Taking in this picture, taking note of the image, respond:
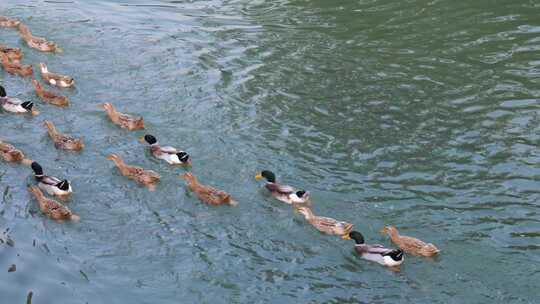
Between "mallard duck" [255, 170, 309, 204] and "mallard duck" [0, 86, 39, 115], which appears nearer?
"mallard duck" [255, 170, 309, 204]

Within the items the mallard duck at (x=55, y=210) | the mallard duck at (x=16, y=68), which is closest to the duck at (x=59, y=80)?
the mallard duck at (x=16, y=68)

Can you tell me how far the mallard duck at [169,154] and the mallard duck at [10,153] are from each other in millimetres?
2891

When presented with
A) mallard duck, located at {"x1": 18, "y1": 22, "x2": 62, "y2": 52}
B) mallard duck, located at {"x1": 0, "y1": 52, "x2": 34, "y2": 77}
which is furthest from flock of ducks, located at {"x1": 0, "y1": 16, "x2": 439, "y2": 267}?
mallard duck, located at {"x1": 18, "y1": 22, "x2": 62, "y2": 52}

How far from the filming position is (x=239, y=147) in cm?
2036

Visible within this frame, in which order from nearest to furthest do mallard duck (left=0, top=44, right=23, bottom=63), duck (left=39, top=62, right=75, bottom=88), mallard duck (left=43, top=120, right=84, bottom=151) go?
mallard duck (left=43, top=120, right=84, bottom=151), duck (left=39, top=62, right=75, bottom=88), mallard duck (left=0, top=44, right=23, bottom=63)

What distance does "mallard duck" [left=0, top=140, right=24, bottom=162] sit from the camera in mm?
19312

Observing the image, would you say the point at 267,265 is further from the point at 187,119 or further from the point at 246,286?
the point at 187,119

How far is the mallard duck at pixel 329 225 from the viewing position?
669 inches

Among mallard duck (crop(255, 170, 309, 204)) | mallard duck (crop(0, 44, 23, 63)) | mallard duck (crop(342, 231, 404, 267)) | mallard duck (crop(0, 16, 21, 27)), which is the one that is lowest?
mallard duck (crop(342, 231, 404, 267))

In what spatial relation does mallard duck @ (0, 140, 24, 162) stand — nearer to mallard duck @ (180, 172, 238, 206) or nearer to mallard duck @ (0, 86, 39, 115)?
mallard duck @ (0, 86, 39, 115)

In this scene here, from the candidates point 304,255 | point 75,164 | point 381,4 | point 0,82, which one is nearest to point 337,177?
point 304,255

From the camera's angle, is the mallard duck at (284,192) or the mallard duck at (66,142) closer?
Result: the mallard duck at (284,192)

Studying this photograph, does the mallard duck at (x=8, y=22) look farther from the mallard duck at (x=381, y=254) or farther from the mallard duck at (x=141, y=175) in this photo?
the mallard duck at (x=381, y=254)

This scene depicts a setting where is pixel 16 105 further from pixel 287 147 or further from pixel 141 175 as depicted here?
pixel 287 147
